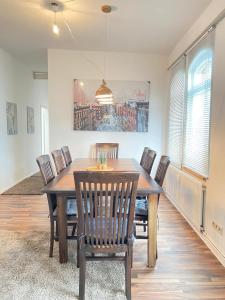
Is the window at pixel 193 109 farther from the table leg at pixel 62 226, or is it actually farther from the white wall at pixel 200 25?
the table leg at pixel 62 226

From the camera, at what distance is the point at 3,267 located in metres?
2.31

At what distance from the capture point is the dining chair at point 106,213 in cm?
176

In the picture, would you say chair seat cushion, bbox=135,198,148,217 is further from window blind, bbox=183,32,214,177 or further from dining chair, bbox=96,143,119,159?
dining chair, bbox=96,143,119,159

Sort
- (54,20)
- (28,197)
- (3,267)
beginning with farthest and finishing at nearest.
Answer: (28,197), (54,20), (3,267)

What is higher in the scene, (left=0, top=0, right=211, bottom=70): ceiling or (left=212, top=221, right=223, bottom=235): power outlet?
(left=0, top=0, right=211, bottom=70): ceiling

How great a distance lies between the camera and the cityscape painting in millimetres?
4859

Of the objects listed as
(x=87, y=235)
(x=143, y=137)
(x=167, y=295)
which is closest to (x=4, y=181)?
(x=143, y=137)

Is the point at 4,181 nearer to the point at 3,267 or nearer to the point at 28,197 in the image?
the point at 28,197

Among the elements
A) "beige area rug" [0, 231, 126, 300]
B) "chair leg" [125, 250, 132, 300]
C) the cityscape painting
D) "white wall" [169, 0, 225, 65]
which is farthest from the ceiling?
"beige area rug" [0, 231, 126, 300]

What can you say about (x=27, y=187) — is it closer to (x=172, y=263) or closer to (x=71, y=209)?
(x=71, y=209)

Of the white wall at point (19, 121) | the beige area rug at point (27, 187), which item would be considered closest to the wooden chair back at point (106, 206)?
the beige area rug at point (27, 187)

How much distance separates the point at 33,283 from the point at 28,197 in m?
2.70

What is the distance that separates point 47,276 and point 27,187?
3387mm

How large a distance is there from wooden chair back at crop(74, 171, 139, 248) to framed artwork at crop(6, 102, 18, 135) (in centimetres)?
384
